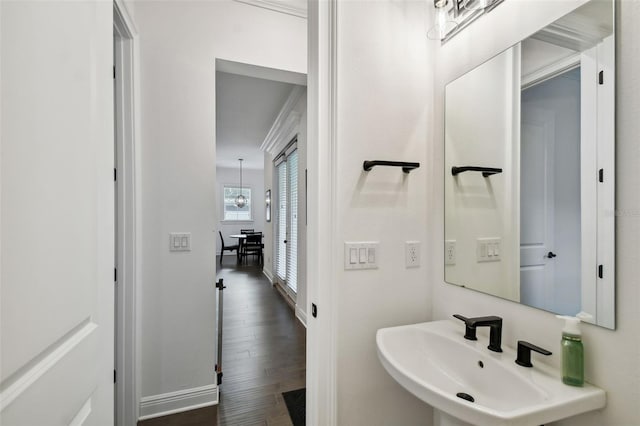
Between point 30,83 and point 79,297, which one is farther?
point 79,297

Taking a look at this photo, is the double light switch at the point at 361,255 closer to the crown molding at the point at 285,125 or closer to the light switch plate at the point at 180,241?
the light switch plate at the point at 180,241

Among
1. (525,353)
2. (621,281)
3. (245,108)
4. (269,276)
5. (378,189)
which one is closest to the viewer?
(621,281)

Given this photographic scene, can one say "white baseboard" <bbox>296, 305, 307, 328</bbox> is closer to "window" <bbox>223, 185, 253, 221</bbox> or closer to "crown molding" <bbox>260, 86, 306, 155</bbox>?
"crown molding" <bbox>260, 86, 306, 155</bbox>

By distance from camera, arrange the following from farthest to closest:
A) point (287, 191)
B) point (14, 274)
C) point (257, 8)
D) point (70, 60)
Result: point (287, 191), point (257, 8), point (70, 60), point (14, 274)

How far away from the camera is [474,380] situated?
99 centimetres

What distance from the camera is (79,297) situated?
66 cm

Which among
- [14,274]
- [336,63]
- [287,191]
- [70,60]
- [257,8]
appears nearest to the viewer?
[14,274]

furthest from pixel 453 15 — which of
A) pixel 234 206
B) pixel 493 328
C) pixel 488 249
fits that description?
pixel 234 206

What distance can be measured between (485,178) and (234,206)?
9.09m

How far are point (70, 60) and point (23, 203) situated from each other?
0.37 meters

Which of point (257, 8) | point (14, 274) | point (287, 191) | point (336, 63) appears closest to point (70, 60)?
point (14, 274)

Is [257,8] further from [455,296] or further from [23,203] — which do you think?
[455,296]

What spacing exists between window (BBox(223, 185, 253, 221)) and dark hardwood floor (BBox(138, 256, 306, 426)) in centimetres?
A: 521

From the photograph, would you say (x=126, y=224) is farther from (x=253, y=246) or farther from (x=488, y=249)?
(x=253, y=246)
